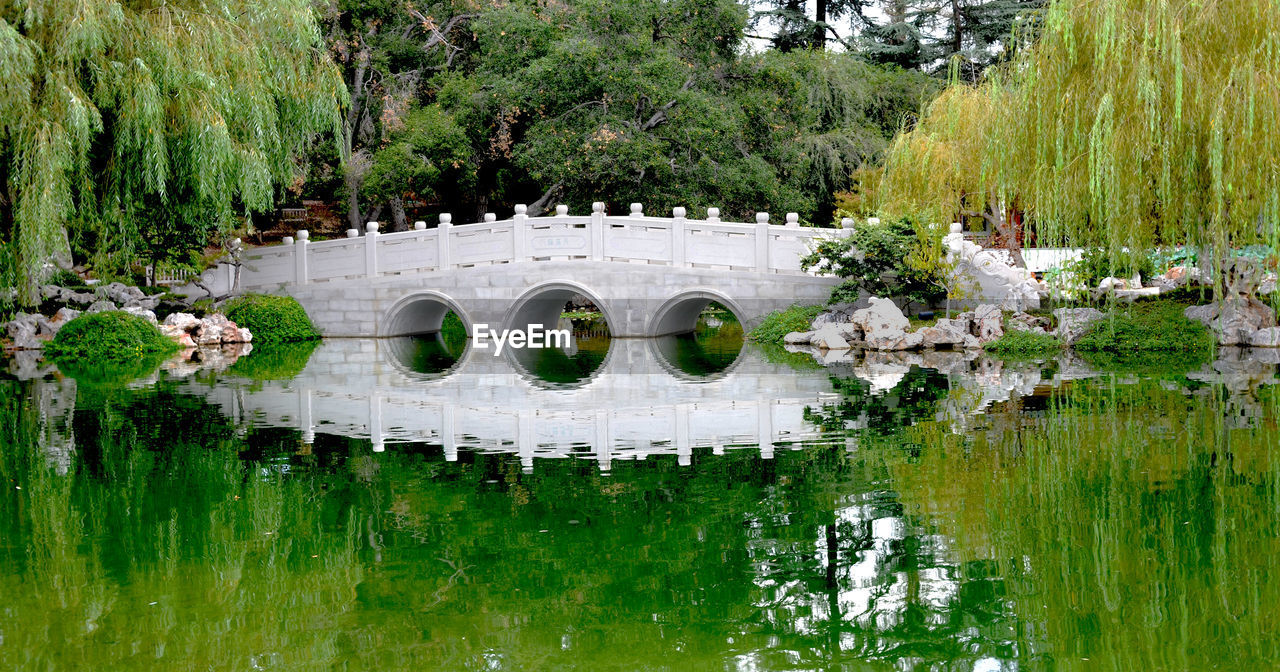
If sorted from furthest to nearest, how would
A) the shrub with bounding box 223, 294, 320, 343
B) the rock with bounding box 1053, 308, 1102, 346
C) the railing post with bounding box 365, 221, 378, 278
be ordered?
1. the railing post with bounding box 365, 221, 378, 278
2. the shrub with bounding box 223, 294, 320, 343
3. the rock with bounding box 1053, 308, 1102, 346

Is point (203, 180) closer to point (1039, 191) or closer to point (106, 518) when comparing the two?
point (106, 518)

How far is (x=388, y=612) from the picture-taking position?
12.5ft

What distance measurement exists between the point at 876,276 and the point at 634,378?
5.78 metres

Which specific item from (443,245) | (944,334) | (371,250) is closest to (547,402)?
(944,334)

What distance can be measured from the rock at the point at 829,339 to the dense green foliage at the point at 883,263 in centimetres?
68

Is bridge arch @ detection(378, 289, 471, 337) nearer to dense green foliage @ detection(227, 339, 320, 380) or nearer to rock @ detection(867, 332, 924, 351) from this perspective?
dense green foliage @ detection(227, 339, 320, 380)

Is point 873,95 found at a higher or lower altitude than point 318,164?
higher

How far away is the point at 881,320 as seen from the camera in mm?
16109

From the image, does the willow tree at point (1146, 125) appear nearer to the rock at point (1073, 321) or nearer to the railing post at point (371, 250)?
the rock at point (1073, 321)

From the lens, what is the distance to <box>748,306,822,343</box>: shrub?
17.4 m

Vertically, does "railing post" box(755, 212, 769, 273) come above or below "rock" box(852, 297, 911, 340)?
above

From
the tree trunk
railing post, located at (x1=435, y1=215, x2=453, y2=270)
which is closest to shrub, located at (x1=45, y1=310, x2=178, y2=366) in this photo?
railing post, located at (x1=435, y1=215, x2=453, y2=270)

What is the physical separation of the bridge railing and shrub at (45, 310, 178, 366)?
3.87 meters

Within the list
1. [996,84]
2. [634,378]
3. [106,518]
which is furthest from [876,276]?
[106,518]
